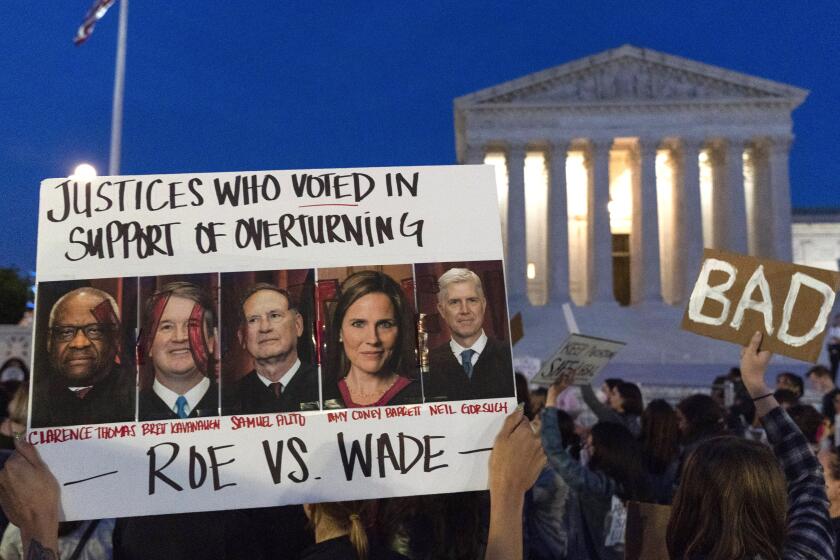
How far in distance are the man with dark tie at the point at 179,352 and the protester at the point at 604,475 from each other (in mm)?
3020

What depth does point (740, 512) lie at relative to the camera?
2.90 meters

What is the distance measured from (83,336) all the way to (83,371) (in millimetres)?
149

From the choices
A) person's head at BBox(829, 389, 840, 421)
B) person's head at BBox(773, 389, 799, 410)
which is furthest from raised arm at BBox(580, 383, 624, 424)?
person's head at BBox(829, 389, 840, 421)

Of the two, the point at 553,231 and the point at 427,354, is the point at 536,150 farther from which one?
the point at 427,354

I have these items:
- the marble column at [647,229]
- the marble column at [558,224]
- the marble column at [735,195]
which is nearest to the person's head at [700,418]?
the marble column at [558,224]

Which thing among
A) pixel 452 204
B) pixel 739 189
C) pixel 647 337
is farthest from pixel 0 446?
pixel 739 189

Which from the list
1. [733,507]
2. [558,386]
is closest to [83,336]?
[733,507]

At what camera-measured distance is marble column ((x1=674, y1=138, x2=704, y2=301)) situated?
45.9m

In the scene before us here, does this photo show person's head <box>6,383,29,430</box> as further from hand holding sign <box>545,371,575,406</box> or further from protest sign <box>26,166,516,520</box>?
hand holding sign <box>545,371,575,406</box>

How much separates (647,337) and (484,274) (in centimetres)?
3952

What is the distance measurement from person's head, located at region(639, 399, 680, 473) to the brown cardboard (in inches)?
115

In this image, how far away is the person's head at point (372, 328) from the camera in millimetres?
3500

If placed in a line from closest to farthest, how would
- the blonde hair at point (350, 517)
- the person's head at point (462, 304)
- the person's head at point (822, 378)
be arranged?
1. the blonde hair at point (350, 517)
2. the person's head at point (462, 304)
3. the person's head at point (822, 378)

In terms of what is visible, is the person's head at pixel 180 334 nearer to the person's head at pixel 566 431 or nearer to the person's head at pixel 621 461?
the person's head at pixel 621 461
